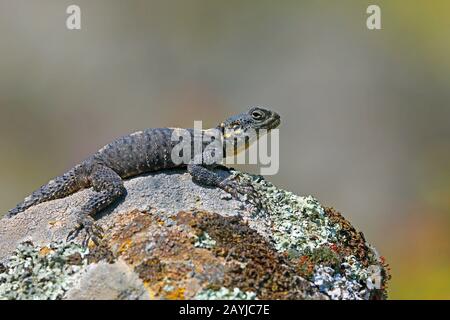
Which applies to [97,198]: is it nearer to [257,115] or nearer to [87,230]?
[87,230]

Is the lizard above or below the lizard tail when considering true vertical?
above

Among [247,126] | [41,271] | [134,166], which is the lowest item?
[41,271]

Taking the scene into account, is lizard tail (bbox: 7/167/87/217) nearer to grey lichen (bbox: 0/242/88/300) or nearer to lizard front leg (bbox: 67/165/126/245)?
lizard front leg (bbox: 67/165/126/245)

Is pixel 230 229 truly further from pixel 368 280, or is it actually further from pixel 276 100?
pixel 276 100

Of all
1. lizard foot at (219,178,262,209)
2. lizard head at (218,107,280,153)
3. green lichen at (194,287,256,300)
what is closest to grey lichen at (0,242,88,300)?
green lichen at (194,287,256,300)

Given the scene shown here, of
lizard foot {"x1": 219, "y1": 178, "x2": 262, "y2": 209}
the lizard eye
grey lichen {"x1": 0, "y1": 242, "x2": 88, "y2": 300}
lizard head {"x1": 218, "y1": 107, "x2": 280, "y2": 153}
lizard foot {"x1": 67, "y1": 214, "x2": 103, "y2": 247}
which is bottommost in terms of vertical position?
grey lichen {"x1": 0, "y1": 242, "x2": 88, "y2": 300}

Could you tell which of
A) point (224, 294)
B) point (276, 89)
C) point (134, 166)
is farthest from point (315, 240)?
point (276, 89)
